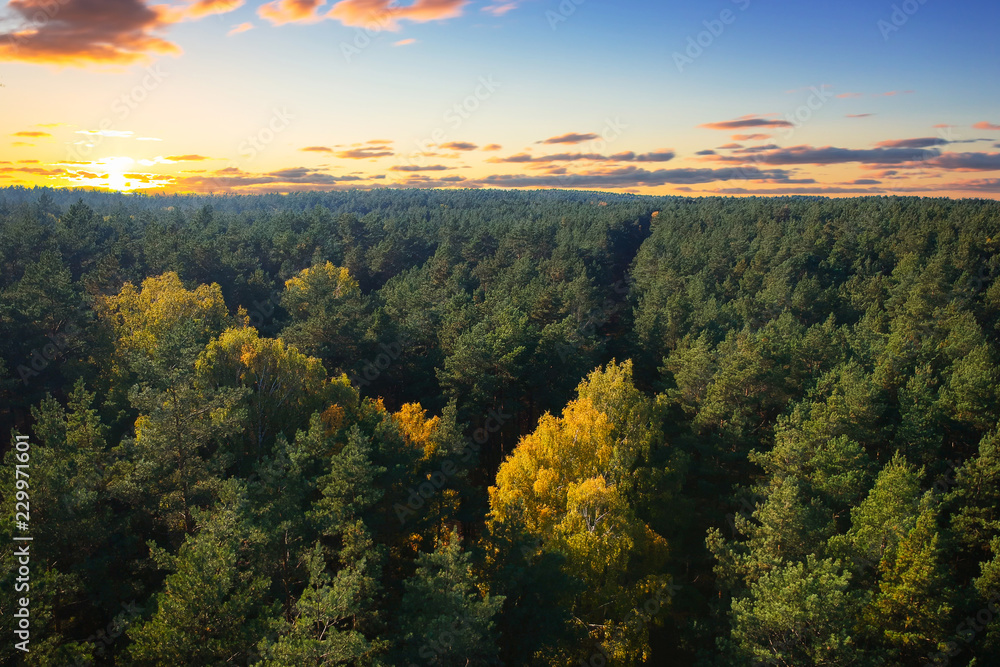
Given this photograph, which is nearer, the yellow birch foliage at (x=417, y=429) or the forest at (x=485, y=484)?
the forest at (x=485, y=484)

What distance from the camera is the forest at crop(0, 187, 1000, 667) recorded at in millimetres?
17156

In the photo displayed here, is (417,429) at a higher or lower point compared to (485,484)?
higher

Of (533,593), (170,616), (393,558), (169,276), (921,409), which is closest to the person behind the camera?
(170,616)

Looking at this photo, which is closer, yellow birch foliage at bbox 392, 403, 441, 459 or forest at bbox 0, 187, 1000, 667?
forest at bbox 0, 187, 1000, 667

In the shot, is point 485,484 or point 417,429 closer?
point 417,429

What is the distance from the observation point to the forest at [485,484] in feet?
56.3

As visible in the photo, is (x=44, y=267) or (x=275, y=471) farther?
(x=44, y=267)

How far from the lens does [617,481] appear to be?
26.7 meters

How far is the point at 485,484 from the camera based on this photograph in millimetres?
41062

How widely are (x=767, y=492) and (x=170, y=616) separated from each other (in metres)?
25.0

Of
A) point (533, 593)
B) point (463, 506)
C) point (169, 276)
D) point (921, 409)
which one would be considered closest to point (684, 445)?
point (921, 409)

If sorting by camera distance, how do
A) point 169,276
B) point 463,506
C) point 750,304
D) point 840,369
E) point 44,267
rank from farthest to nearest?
point 750,304, point 169,276, point 44,267, point 840,369, point 463,506

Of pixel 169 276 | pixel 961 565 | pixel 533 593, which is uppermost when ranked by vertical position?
pixel 169 276

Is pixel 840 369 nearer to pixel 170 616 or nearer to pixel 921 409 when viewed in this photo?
pixel 921 409
